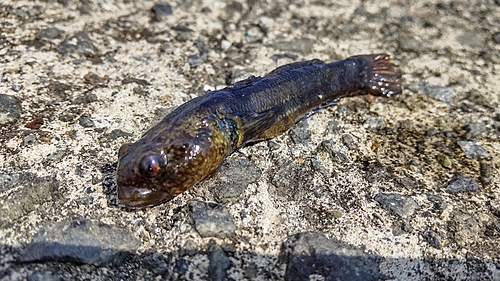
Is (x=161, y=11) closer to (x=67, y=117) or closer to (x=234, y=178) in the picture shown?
(x=67, y=117)

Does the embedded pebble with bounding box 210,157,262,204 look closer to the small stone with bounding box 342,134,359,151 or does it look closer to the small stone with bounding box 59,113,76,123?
the small stone with bounding box 342,134,359,151

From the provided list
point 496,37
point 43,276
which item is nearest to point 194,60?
point 43,276

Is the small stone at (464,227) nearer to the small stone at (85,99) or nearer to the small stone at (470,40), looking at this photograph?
the small stone at (470,40)

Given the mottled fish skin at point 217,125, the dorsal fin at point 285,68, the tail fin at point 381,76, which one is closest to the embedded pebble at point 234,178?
the mottled fish skin at point 217,125

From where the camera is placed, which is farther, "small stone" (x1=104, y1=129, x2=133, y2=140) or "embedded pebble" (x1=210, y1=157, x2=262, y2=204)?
"small stone" (x1=104, y1=129, x2=133, y2=140)

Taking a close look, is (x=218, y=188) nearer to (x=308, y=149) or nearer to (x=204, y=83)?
(x=308, y=149)

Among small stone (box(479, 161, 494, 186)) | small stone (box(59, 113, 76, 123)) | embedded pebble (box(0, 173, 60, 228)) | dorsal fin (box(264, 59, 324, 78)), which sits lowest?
embedded pebble (box(0, 173, 60, 228))

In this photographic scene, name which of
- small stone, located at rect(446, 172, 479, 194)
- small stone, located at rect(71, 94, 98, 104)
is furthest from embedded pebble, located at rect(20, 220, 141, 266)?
small stone, located at rect(446, 172, 479, 194)
